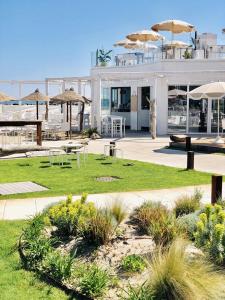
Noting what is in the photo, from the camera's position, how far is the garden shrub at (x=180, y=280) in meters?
4.43

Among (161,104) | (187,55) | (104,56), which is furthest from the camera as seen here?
(104,56)

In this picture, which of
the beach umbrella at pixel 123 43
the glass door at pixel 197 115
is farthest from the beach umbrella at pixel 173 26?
the beach umbrella at pixel 123 43

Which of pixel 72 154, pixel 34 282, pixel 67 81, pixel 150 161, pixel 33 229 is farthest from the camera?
pixel 67 81

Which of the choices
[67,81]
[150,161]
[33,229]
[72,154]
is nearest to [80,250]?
[33,229]

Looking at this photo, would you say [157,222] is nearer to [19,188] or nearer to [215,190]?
[215,190]

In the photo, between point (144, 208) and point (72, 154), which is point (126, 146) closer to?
point (72, 154)

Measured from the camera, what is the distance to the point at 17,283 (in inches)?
207

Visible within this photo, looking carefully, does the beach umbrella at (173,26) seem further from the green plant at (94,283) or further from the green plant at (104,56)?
the green plant at (94,283)

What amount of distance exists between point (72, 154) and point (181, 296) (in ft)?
43.7

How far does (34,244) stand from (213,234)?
7.39 feet

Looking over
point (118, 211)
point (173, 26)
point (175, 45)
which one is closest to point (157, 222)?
point (118, 211)

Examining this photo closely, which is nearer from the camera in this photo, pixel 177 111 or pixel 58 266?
pixel 58 266

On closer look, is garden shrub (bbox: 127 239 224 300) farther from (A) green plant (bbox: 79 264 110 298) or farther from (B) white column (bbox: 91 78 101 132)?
(B) white column (bbox: 91 78 101 132)

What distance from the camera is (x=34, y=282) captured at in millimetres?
5277
